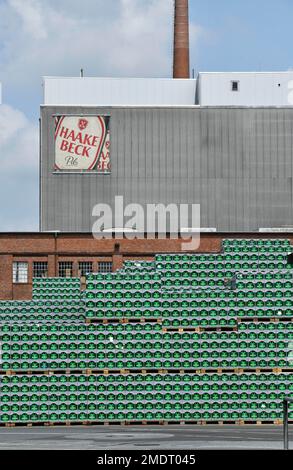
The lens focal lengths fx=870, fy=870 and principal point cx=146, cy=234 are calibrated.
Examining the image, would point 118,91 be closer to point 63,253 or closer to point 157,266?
point 63,253

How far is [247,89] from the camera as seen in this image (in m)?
66.4

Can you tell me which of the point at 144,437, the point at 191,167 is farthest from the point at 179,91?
the point at 144,437

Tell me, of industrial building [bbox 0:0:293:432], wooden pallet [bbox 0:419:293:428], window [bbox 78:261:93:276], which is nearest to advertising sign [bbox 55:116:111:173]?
industrial building [bbox 0:0:293:432]

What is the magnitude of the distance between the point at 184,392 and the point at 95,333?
347 cm

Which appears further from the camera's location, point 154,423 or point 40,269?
point 40,269

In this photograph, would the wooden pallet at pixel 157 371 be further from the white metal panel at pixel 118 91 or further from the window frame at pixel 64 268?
the white metal panel at pixel 118 91

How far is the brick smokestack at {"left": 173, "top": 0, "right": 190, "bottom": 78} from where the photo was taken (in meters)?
71.2

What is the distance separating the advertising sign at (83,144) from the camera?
64.1 metres

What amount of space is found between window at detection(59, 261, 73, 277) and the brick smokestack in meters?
22.0

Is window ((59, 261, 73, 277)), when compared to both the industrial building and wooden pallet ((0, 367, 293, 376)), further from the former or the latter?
wooden pallet ((0, 367, 293, 376))

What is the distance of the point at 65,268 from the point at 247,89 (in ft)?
69.0

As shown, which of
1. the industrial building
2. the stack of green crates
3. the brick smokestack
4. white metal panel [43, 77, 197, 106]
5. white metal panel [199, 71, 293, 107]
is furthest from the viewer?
the brick smokestack
